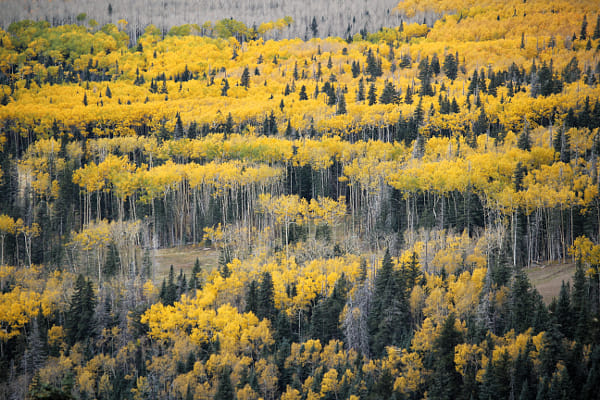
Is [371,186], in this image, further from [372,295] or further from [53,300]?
[53,300]

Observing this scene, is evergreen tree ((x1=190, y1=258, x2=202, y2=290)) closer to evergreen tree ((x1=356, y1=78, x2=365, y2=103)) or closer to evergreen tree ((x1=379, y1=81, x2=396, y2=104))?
evergreen tree ((x1=379, y1=81, x2=396, y2=104))

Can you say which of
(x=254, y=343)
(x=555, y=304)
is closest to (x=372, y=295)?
(x=254, y=343)

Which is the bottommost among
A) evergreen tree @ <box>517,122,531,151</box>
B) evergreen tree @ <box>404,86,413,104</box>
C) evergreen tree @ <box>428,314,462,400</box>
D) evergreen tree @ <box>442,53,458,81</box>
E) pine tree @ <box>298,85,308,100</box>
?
evergreen tree @ <box>428,314,462,400</box>

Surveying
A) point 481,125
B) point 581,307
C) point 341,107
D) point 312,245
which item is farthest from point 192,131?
point 581,307

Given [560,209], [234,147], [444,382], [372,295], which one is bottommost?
[444,382]

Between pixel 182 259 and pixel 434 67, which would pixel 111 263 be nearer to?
pixel 182 259

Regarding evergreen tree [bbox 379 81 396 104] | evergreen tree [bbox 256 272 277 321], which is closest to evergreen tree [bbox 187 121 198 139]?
evergreen tree [bbox 379 81 396 104]
